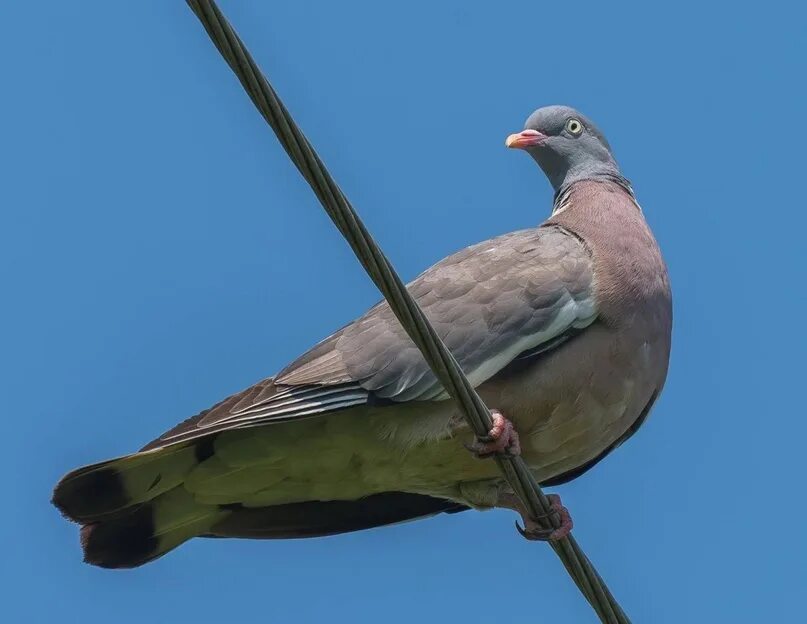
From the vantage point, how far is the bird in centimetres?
501

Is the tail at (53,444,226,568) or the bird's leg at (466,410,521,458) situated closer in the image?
the bird's leg at (466,410,521,458)

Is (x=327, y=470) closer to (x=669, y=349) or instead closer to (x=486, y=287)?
(x=486, y=287)

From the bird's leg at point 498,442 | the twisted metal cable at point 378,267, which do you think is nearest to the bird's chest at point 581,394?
the bird's leg at point 498,442

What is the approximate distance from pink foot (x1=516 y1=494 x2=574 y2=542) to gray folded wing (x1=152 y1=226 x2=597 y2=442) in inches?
18.9

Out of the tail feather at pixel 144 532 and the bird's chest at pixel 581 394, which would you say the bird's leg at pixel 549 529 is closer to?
the bird's chest at pixel 581 394

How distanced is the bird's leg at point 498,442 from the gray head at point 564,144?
83.7 inches

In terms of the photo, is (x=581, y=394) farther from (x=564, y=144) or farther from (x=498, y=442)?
(x=564, y=144)

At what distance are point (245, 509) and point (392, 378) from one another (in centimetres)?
96

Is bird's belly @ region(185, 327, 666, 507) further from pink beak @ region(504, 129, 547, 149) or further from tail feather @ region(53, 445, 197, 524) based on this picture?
pink beak @ region(504, 129, 547, 149)

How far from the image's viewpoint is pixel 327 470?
210 inches

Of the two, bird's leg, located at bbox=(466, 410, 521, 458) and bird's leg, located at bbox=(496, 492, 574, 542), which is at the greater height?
bird's leg, located at bbox=(466, 410, 521, 458)

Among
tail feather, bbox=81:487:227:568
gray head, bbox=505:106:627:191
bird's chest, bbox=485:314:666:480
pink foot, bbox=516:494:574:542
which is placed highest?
gray head, bbox=505:106:627:191

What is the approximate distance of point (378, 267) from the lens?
3348 mm

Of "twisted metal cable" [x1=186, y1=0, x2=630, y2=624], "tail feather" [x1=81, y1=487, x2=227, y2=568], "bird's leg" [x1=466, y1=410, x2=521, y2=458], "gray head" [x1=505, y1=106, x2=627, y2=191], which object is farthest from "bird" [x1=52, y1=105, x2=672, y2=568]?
"gray head" [x1=505, y1=106, x2=627, y2=191]
